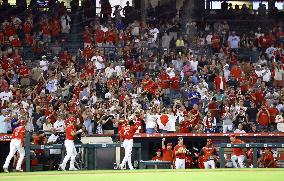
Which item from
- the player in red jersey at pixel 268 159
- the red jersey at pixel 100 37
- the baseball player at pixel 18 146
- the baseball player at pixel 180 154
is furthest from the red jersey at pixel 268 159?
the red jersey at pixel 100 37

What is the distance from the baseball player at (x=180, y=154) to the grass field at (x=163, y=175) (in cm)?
252

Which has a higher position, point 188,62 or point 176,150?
point 188,62

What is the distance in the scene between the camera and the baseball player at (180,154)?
2745cm

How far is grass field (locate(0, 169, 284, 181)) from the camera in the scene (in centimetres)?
2172

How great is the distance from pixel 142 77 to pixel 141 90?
1.86 metres

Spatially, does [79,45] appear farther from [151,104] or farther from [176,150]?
[176,150]

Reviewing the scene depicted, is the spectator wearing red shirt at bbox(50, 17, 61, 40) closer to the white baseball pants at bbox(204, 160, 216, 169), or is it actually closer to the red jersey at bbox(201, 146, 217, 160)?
the red jersey at bbox(201, 146, 217, 160)

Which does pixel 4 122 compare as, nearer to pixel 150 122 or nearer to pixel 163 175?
pixel 150 122

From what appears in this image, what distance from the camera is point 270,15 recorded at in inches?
1652

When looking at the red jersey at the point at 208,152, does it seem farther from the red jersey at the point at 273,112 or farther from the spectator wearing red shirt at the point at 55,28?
the spectator wearing red shirt at the point at 55,28

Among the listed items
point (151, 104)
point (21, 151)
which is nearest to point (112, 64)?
point (151, 104)

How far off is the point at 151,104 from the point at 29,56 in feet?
22.4

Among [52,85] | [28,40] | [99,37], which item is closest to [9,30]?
[28,40]

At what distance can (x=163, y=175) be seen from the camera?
22.8 metres
